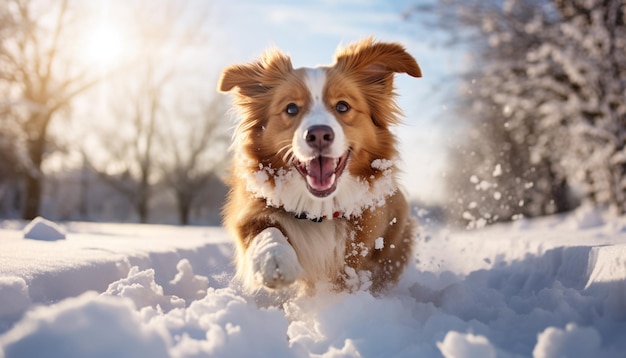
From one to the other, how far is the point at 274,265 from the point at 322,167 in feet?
2.88

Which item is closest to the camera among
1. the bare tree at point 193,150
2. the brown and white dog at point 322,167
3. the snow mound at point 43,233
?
the brown and white dog at point 322,167

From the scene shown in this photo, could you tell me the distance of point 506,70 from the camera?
14906mm

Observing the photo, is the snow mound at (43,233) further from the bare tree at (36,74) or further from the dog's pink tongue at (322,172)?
the bare tree at (36,74)

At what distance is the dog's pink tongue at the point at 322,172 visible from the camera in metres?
3.23

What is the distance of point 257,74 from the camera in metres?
3.94

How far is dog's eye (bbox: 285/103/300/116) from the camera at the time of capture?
11.4 feet

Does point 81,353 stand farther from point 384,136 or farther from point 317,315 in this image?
point 384,136

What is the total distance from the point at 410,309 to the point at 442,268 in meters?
→ 1.74

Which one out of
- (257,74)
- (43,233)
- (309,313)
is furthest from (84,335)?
(43,233)

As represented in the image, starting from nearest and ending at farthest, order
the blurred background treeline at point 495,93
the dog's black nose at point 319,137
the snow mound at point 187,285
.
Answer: the dog's black nose at point 319,137, the snow mound at point 187,285, the blurred background treeline at point 495,93

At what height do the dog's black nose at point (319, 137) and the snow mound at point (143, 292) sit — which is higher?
the dog's black nose at point (319, 137)

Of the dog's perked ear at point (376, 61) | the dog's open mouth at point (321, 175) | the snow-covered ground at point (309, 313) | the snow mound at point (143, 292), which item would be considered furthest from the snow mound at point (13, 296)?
the dog's perked ear at point (376, 61)

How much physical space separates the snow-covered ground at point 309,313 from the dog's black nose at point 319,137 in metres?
0.86

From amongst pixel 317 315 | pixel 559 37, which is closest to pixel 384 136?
pixel 317 315
